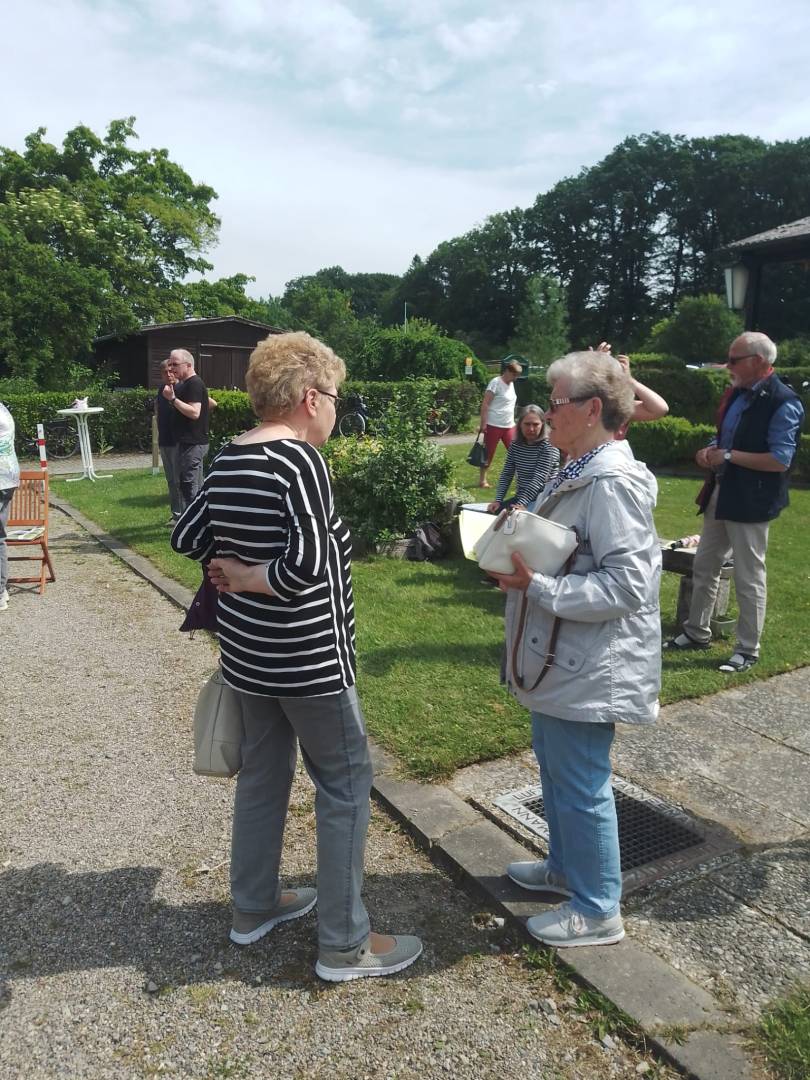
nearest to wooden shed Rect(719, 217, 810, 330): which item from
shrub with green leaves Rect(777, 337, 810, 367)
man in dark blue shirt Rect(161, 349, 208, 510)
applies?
man in dark blue shirt Rect(161, 349, 208, 510)

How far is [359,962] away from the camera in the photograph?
252cm

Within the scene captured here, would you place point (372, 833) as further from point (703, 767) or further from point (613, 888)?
point (703, 767)

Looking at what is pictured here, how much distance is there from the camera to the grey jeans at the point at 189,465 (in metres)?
8.54

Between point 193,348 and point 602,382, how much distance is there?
27.1 metres

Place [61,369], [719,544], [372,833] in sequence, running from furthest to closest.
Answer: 1. [61,369]
2. [719,544]
3. [372,833]

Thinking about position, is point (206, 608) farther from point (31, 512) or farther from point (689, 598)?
point (31, 512)

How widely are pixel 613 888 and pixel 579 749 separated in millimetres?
530

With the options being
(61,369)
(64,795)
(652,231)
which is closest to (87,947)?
(64,795)

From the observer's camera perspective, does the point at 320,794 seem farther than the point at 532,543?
Yes

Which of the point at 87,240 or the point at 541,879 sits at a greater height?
the point at 87,240

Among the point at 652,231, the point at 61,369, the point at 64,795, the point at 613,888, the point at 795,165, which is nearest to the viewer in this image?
the point at 613,888

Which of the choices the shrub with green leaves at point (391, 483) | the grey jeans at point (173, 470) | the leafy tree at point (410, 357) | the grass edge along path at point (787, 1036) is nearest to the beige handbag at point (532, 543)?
the grass edge along path at point (787, 1036)

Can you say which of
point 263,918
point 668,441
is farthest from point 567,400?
point 668,441

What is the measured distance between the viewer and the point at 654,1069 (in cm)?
218
